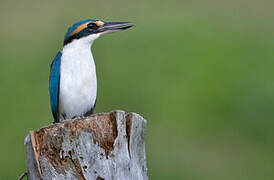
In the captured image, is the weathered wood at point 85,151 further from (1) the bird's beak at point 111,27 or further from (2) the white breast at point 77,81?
(1) the bird's beak at point 111,27

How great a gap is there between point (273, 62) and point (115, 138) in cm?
944

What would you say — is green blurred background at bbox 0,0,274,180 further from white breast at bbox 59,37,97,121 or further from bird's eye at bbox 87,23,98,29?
bird's eye at bbox 87,23,98,29

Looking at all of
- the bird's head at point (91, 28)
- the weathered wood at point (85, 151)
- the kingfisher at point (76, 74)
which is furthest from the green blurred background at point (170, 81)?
the weathered wood at point (85, 151)

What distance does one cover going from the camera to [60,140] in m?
4.57

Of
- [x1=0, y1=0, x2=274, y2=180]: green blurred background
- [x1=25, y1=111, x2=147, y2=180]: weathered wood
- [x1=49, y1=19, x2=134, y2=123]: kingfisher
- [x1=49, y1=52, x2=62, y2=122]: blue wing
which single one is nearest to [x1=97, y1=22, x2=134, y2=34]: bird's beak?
[x1=49, y1=19, x2=134, y2=123]: kingfisher

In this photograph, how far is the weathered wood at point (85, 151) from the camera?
14.8 feet

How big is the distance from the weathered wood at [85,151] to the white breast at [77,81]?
1831 mm

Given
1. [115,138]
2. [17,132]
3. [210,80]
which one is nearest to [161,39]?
[210,80]

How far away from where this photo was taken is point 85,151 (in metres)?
4.54

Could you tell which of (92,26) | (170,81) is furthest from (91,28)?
(170,81)

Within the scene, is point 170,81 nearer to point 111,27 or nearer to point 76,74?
point 111,27

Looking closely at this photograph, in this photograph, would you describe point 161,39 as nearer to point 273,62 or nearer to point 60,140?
point 273,62

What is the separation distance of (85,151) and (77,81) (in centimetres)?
200

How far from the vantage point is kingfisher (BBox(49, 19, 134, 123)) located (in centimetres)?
652
